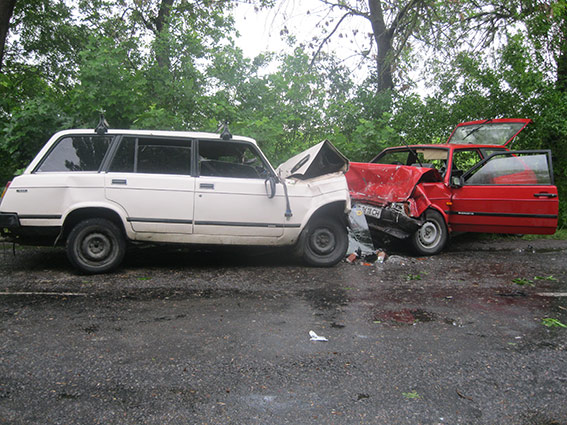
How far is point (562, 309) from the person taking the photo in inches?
193

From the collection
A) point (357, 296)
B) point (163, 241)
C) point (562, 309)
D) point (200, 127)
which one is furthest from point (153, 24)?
point (562, 309)

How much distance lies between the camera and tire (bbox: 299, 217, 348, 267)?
6.71 metres

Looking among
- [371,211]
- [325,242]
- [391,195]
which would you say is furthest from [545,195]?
[325,242]

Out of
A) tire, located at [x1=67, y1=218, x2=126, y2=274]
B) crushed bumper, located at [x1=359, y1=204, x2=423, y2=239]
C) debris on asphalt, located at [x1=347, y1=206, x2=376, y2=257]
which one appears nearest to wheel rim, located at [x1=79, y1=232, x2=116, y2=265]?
tire, located at [x1=67, y1=218, x2=126, y2=274]

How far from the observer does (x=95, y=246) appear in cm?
588

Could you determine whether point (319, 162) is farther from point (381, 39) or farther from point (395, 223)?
point (381, 39)

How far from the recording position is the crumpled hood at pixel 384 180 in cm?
774

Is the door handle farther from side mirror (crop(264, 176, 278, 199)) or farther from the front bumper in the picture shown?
side mirror (crop(264, 176, 278, 199))

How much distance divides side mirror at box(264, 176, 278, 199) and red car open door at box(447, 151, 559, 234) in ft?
12.0

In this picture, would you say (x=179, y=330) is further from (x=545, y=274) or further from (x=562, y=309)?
(x=545, y=274)

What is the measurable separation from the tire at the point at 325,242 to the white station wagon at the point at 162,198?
0.01 metres

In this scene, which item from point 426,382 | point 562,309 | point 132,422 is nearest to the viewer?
point 132,422

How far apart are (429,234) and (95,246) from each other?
5.47 meters

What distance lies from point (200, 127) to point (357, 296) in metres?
5.51
